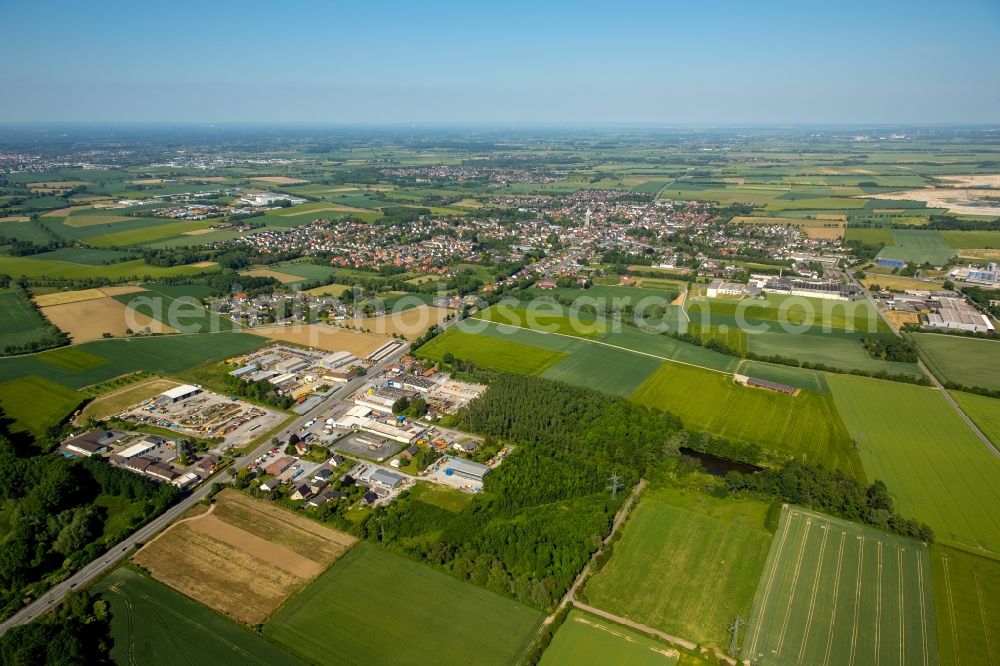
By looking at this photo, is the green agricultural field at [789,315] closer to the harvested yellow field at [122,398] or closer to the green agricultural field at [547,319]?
the green agricultural field at [547,319]

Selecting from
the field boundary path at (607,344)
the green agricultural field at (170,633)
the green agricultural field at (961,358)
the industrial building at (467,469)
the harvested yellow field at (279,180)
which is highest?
the harvested yellow field at (279,180)

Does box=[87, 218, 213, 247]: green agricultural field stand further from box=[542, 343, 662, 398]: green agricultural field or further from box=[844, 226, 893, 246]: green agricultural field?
box=[844, 226, 893, 246]: green agricultural field

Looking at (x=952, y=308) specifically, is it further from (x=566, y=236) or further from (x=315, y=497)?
(x=315, y=497)

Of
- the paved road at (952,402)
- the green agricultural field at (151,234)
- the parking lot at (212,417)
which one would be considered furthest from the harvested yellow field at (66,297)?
the paved road at (952,402)

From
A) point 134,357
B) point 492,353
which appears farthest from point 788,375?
point 134,357

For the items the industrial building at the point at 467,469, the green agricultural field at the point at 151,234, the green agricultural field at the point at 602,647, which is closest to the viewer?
the green agricultural field at the point at 602,647

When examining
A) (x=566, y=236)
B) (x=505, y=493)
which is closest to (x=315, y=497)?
(x=505, y=493)
